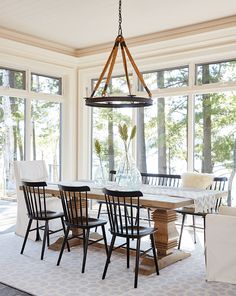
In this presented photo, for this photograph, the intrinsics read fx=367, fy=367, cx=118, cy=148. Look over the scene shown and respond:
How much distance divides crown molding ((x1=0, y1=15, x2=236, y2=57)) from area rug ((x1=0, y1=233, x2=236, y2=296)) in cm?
310

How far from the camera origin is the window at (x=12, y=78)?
18.9ft

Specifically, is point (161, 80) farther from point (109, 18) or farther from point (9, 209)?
point (9, 209)

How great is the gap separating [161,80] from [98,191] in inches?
102

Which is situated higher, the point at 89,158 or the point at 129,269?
the point at 89,158

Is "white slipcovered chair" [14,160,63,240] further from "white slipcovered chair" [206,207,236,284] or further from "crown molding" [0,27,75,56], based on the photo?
"white slipcovered chair" [206,207,236,284]

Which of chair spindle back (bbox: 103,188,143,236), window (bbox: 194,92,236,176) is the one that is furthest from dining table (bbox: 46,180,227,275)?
window (bbox: 194,92,236,176)

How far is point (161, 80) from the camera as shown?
5.97 meters

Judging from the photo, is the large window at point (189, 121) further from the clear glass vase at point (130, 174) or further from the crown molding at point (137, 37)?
the clear glass vase at point (130, 174)

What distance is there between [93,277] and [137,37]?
3910 mm

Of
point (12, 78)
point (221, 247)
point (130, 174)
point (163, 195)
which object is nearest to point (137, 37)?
point (12, 78)

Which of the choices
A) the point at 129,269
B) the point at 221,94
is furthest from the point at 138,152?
the point at 129,269

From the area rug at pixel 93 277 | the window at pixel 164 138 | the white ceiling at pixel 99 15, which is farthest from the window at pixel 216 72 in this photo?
the area rug at pixel 93 277

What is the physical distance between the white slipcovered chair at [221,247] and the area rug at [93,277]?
0.36ft

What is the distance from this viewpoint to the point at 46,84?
6520mm
